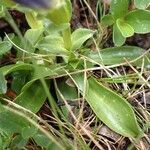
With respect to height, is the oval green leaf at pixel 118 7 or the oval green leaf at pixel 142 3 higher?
the oval green leaf at pixel 142 3

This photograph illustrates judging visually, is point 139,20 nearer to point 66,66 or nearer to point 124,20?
point 124,20

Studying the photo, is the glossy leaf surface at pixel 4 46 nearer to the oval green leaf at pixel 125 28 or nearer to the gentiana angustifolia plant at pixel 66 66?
the gentiana angustifolia plant at pixel 66 66

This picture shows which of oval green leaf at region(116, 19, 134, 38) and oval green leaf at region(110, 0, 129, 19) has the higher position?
oval green leaf at region(110, 0, 129, 19)

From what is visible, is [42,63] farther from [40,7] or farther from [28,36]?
[40,7]

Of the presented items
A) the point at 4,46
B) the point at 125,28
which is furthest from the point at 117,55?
the point at 4,46

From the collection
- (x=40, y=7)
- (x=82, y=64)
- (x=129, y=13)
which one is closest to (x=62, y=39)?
(x=82, y=64)

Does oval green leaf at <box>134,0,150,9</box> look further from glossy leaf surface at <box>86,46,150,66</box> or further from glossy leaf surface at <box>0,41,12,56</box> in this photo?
glossy leaf surface at <box>0,41,12,56</box>

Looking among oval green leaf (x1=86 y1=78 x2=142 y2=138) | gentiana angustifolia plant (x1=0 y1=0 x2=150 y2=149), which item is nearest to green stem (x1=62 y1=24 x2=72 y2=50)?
gentiana angustifolia plant (x1=0 y1=0 x2=150 y2=149)

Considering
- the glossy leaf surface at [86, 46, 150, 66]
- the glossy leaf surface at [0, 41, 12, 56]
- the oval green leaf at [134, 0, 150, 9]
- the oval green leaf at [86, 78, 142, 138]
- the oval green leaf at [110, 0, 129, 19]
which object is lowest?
the oval green leaf at [86, 78, 142, 138]

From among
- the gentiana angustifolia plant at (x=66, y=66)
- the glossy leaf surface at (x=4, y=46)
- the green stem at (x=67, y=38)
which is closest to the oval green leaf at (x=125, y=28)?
the gentiana angustifolia plant at (x=66, y=66)
